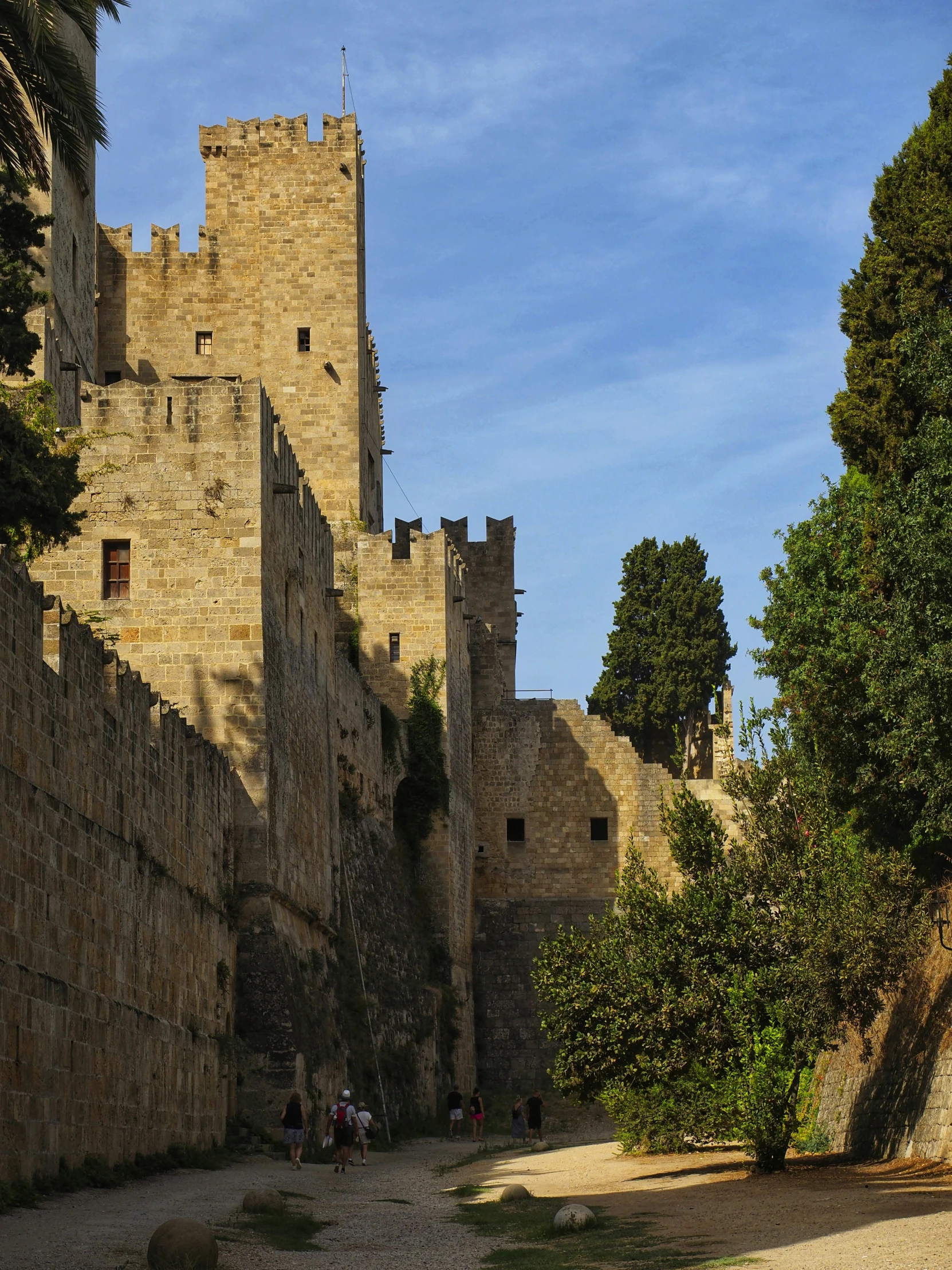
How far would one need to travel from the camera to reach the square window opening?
2370 centimetres

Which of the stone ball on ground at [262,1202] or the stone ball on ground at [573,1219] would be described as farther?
the stone ball on ground at [262,1202]

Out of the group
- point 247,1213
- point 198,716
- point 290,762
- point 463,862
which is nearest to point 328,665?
point 290,762

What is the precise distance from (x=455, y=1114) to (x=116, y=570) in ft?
44.7

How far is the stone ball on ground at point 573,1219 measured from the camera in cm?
1430

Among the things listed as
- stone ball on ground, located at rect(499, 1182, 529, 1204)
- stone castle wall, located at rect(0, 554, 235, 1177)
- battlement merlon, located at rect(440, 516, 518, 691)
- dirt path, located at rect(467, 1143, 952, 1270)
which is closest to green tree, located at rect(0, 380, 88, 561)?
stone castle wall, located at rect(0, 554, 235, 1177)

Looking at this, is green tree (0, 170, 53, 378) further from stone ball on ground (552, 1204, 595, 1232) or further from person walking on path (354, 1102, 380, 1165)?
stone ball on ground (552, 1204, 595, 1232)

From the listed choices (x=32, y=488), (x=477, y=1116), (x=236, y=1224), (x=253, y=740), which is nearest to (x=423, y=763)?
(x=477, y=1116)

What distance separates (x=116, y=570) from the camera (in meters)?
23.8

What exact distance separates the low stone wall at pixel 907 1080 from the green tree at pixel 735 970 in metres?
0.49

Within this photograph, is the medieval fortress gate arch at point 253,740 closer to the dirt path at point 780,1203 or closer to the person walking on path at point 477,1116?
the person walking on path at point 477,1116

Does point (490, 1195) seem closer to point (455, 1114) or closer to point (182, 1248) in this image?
point (182, 1248)

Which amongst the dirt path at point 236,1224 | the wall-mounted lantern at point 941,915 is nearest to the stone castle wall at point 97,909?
the dirt path at point 236,1224

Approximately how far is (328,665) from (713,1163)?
457 inches

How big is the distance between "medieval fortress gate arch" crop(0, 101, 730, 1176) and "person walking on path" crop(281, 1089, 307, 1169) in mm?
929
